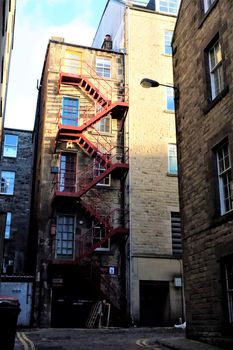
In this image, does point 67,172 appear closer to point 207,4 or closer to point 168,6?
point 207,4

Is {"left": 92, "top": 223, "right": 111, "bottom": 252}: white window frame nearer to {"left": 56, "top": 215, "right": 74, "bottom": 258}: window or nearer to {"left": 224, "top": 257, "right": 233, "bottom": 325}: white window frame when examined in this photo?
{"left": 56, "top": 215, "right": 74, "bottom": 258}: window

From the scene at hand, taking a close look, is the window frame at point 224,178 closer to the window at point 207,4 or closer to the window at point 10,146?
the window at point 207,4

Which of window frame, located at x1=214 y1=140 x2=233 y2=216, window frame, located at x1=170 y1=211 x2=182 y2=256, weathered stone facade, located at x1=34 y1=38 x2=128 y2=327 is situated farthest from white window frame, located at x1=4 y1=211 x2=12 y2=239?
window frame, located at x1=214 y1=140 x2=233 y2=216

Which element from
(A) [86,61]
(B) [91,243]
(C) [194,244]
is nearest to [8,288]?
A: (B) [91,243]

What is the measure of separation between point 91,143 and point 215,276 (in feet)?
45.1

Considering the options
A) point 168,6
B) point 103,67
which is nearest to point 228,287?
point 103,67

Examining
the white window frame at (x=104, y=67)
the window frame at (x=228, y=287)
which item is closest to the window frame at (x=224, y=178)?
the window frame at (x=228, y=287)

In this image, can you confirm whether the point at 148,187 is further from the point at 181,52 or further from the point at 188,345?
the point at 188,345

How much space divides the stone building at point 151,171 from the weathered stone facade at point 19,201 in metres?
11.0

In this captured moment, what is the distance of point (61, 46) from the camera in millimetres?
26297

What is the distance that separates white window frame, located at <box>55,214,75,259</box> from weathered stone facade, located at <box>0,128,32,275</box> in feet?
27.0

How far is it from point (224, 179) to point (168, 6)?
1944 cm

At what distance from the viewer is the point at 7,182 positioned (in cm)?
3381

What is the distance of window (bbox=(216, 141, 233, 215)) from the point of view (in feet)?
39.9
